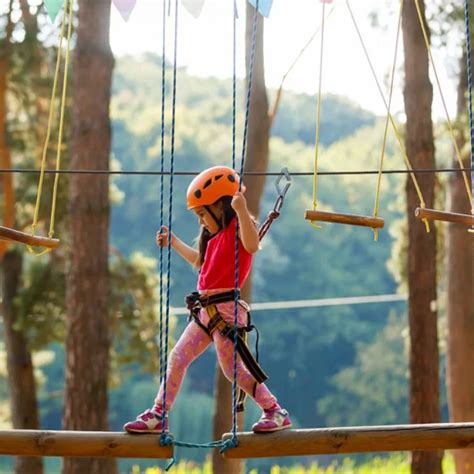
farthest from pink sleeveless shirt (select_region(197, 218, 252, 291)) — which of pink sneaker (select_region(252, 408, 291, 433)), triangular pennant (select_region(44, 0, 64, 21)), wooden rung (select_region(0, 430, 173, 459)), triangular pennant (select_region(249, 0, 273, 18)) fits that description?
triangular pennant (select_region(44, 0, 64, 21))

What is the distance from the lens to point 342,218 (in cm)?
414

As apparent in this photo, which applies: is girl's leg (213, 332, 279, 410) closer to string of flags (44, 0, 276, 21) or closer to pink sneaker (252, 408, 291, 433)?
pink sneaker (252, 408, 291, 433)

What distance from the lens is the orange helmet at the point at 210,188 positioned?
13.5 feet

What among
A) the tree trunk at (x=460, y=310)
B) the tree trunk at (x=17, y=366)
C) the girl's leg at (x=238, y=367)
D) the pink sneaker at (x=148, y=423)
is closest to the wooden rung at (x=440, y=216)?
the girl's leg at (x=238, y=367)

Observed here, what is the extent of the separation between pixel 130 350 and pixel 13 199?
1.78 metres

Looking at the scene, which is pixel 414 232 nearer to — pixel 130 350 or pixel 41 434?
pixel 130 350

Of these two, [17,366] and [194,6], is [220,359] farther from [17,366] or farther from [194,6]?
[17,366]

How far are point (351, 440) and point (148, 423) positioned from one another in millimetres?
700

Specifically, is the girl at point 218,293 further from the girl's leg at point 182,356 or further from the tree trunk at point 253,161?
the tree trunk at point 253,161

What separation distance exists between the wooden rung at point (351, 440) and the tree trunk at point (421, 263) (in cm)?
382

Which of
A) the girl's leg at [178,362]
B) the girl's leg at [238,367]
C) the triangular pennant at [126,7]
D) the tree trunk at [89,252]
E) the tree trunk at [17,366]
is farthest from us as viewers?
the tree trunk at [17,366]

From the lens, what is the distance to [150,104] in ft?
120

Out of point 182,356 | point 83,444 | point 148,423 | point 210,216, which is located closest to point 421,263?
point 210,216

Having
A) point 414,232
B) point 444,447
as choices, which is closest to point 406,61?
point 414,232
